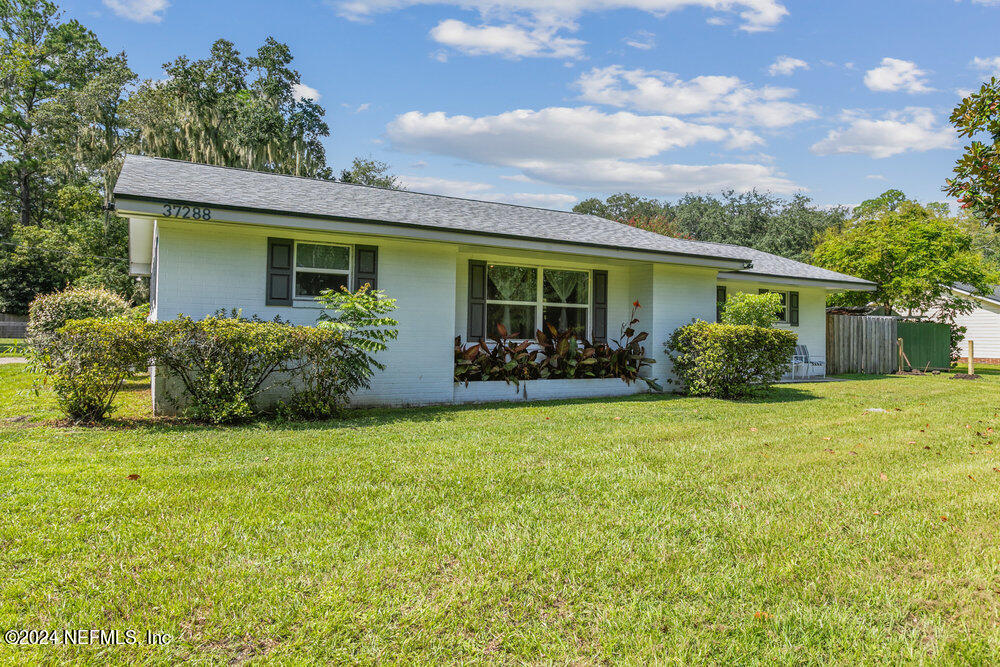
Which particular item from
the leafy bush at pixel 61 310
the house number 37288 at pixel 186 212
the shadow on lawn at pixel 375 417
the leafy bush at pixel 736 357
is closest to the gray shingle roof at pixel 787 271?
the leafy bush at pixel 736 357

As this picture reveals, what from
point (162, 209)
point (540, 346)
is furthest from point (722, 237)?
point (162, 209)

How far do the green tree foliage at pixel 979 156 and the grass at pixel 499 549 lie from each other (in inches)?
87.7

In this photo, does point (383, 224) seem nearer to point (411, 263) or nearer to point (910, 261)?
point (411, 263)

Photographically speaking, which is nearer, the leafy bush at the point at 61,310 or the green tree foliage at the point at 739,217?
the leafy bush at the point at 61,310

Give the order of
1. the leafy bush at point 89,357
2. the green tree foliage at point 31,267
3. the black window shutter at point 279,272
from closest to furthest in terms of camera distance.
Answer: the leafy bush at point 89,357, the black window shutter at point 279,272, the green tree foliage at point 31,267

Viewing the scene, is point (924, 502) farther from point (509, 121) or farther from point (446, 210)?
point (509, 121)

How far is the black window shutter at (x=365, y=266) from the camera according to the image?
363 inches

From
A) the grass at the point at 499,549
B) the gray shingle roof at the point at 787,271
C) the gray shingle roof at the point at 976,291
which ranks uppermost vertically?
the gray shingle roof at the point at 976,291

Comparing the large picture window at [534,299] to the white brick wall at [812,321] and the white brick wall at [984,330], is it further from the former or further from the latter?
the white brick wall at [984,330]

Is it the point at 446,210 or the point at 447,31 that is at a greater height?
the point at 447,31

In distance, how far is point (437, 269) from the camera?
32.0 feet

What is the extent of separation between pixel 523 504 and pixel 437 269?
634cm

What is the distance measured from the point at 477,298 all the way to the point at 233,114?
21303mm

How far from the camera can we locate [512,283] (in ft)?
37.9
